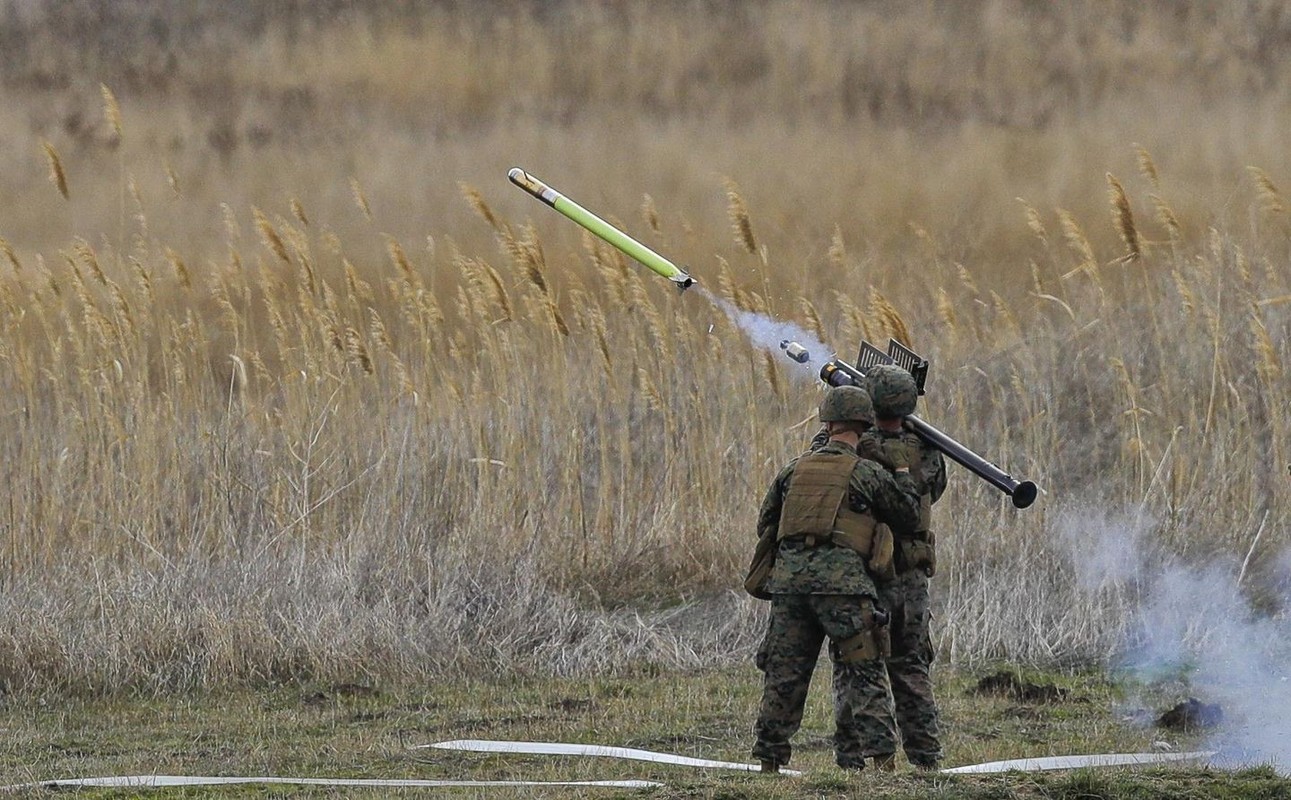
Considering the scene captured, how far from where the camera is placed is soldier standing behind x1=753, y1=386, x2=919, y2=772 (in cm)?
804

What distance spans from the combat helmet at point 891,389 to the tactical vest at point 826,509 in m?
0.36

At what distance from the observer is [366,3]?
1051 inches

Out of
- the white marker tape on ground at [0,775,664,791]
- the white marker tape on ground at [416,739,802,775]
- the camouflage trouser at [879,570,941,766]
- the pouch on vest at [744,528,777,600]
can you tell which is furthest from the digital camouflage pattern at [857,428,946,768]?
the white marker tape on ground at [0,775,664,791]

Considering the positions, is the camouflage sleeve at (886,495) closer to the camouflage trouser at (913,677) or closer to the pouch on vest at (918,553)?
the pouch on vest at (918,553)

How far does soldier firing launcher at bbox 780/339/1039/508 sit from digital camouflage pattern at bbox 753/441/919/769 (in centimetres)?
30

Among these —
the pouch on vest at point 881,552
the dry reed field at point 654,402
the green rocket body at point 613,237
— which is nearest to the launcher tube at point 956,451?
the pouch on vest at point 881,552

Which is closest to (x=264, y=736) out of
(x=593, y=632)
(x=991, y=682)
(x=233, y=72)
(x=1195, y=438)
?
Result: (x=593, y=632)

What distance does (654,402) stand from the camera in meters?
13.5

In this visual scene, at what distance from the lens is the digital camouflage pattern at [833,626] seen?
8023mm

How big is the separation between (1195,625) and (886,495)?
3975 mm

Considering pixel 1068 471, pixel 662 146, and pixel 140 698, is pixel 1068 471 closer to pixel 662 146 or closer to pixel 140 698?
pixel 140 698

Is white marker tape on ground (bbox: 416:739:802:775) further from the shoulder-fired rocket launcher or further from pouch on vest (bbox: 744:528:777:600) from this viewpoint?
the shoulder-fired rocket launcher

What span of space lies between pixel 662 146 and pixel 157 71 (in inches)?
257

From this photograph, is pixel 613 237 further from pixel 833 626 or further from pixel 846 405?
pixel 833 626
